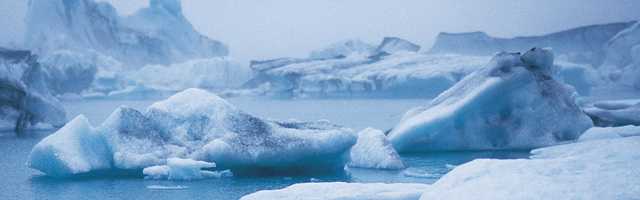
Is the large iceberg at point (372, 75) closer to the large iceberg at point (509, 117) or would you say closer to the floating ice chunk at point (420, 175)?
the large iceberg at point (509, 117)

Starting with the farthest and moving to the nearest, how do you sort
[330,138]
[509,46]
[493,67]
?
[509,46] < [493,67] < [330,138]

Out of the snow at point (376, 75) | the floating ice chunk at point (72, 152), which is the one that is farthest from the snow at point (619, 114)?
the snow at point (376, 75)

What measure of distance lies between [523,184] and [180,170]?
4.16 meters

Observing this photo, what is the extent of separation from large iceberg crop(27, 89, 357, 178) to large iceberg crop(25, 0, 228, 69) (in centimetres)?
3863

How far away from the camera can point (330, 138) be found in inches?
262

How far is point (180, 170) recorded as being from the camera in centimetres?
616

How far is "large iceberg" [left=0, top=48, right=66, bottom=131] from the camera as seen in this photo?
1308 cm

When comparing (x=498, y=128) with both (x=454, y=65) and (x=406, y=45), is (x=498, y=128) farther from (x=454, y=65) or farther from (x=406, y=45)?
(x=406, y=45)

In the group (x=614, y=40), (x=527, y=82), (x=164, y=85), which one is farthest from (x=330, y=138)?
(x=164, y=85)

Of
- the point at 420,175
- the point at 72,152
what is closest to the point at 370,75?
the point at 420,175

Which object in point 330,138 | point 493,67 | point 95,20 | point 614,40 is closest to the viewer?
point 330,138

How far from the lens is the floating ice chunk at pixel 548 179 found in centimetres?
297

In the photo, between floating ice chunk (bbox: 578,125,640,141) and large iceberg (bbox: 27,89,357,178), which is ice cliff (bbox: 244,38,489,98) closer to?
floating ice chunk (bbox: 578,125,640,141)

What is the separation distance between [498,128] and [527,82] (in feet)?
3.14
